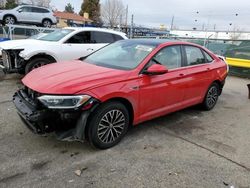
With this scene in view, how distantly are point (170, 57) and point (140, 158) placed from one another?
78.3 inches

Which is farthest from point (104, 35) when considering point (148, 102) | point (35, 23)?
point (35, 23)

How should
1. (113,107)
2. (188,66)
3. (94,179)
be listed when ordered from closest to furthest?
1. (94,179)
2. (113,107)
3. (188,66)

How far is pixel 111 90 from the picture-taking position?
3607 millimetres

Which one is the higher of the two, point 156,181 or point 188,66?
point 188,66

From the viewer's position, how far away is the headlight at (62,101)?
3.31 meters

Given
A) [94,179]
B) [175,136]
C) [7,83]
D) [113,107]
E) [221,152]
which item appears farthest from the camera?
[7,83]

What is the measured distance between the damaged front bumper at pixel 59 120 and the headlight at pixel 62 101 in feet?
0.19

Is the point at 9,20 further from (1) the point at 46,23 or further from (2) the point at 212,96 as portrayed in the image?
(2) the point at 212,96

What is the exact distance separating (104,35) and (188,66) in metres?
4.37

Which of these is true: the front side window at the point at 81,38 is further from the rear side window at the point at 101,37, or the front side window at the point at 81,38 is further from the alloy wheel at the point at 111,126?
the alloy wheel at the point at 111,126

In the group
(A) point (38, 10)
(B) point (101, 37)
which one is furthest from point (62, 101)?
(A) point (38, 10)

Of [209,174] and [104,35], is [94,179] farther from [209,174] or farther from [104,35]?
[104,35]

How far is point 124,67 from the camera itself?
A: 413cm

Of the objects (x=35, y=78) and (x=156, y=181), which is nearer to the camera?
(x=156, y=181)
